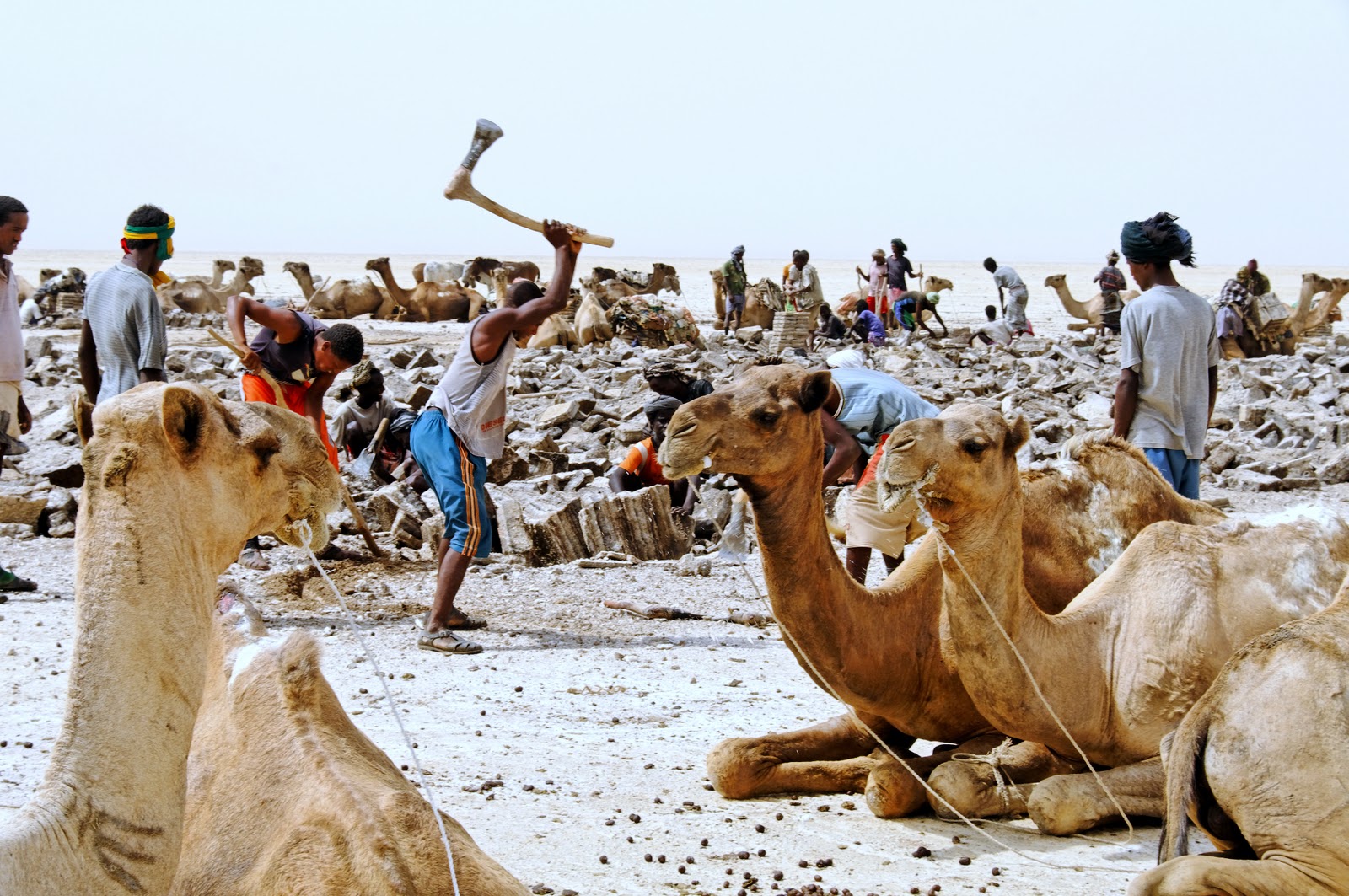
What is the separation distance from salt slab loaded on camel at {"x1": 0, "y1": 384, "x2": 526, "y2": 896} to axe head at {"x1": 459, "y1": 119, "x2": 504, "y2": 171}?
4316mm

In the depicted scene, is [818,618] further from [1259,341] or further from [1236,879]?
[1259,341]

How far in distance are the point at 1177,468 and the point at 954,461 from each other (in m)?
2.59

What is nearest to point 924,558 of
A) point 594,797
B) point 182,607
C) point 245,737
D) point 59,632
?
point 594,797

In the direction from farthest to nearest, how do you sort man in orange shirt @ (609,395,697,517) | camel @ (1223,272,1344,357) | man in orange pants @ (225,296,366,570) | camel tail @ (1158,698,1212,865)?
camel @ (1223,272,1344,357), man in orange shirt @ (609,395,697,517), man in orange pants @ (225,296,366,570), camel tail @ (1158,698,1212,865)

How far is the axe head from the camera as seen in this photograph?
707 centimetres

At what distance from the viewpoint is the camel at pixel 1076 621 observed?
442 cm

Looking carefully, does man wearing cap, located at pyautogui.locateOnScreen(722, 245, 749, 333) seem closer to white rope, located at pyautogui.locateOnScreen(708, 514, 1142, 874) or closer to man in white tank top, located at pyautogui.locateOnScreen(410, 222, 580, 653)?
man in white tank top, located at pyautogui.locateOnScreen(410, 222, 580, 653)

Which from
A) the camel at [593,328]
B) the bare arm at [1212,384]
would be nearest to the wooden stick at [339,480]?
the bare arm at [1212,384]

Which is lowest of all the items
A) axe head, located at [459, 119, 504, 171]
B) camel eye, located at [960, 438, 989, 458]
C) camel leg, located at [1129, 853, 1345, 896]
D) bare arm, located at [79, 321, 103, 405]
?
camel leg, located at [1129, 853, 1345, 896]

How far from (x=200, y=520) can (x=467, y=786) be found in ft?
8.37

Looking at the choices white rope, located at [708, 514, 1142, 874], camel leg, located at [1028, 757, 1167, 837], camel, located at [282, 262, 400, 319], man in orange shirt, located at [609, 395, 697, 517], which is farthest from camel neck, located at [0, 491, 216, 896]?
camel, located at [282, 262, 400, 319]

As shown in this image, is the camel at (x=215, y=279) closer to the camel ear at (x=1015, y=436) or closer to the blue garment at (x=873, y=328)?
the blue garment at (x=873, y=328)

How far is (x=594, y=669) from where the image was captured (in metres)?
6.93

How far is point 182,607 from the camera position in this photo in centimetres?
268
